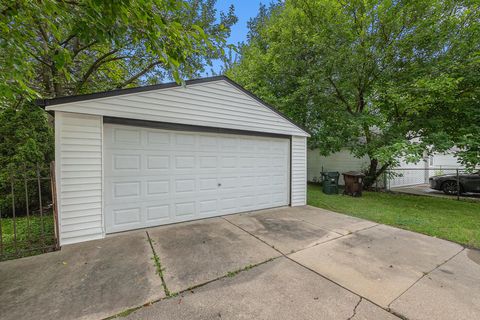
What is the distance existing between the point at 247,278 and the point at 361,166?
10.4 metres

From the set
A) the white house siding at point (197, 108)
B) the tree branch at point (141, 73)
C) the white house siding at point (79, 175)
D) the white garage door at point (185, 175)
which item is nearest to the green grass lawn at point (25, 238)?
the white house siding at point (79, 175)

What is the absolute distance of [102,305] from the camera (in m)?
2.14

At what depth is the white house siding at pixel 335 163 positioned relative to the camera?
11087 millimetres

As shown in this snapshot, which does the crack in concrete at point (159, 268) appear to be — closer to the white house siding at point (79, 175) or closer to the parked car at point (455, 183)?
the white house siding at point (79, 175)

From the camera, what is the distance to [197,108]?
4.85m

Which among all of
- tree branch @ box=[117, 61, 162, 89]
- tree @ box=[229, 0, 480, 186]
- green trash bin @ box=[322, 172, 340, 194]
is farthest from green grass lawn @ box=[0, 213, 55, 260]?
green trash bin @ box=[322, 172, 340, 194]

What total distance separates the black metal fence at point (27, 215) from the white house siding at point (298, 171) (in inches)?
224

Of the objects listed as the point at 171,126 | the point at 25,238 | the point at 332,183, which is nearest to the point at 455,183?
the point at 332,183

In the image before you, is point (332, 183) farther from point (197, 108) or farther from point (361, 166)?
point (197, 108)

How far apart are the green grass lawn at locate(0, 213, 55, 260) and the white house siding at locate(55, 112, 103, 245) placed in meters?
0.43

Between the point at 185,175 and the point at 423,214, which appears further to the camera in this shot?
the point at 423,214

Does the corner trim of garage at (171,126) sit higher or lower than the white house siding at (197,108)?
lower

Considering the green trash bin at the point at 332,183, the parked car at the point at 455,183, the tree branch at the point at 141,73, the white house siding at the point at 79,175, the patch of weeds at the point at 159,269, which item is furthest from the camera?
the green trash bin at the point at 332,183

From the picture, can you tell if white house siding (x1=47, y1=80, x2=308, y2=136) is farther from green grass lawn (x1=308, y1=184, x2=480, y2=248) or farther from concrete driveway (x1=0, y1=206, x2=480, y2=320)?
green grass lawn (x1=308, y1=184, x2=480, y2=248)
